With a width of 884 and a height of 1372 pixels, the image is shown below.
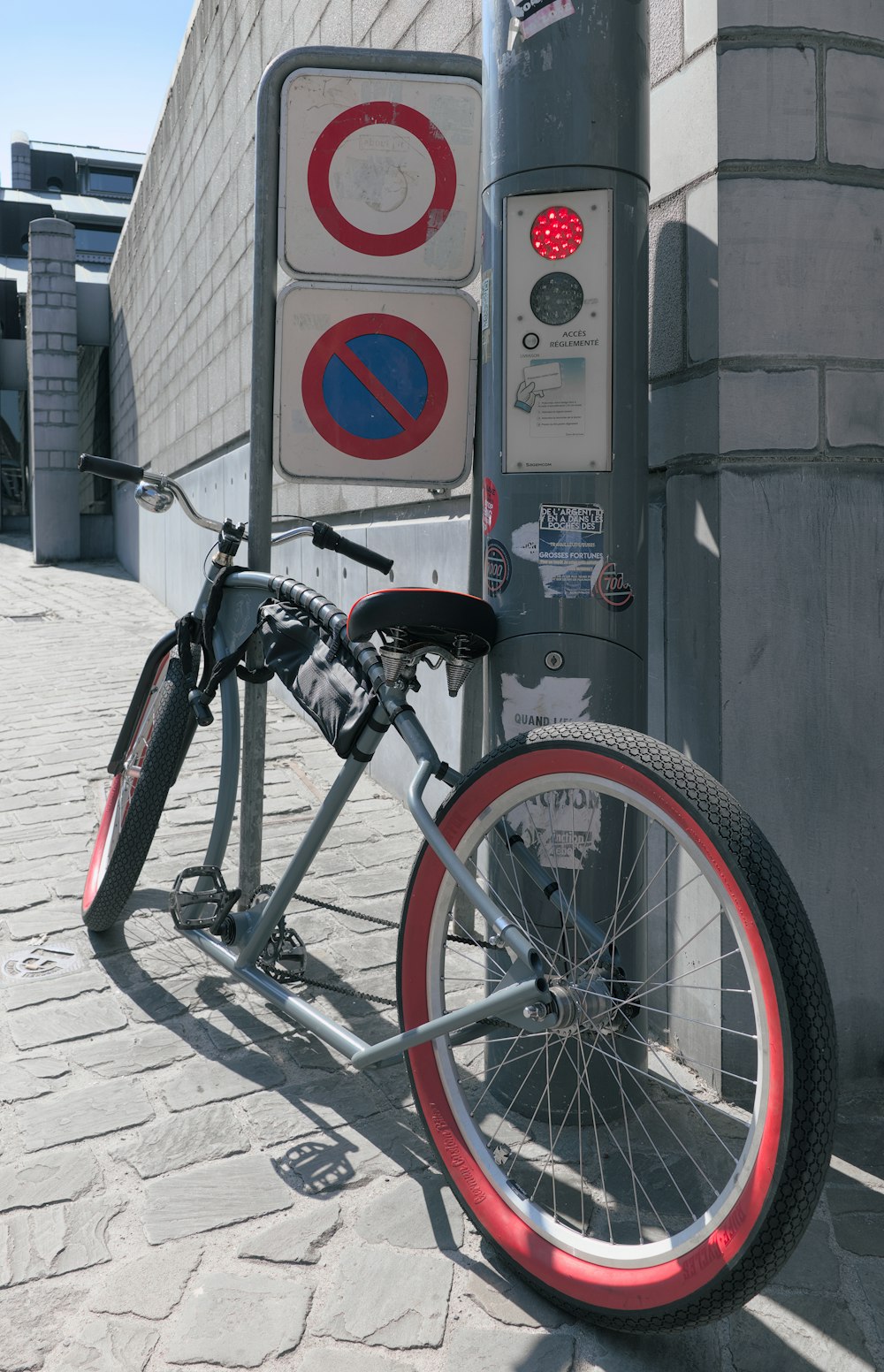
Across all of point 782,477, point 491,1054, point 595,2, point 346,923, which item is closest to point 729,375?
point 782,477

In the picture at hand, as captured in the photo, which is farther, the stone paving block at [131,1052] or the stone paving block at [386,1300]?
the stone paving block at [131,1052]

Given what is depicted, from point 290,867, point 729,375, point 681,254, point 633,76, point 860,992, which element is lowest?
point 860,992

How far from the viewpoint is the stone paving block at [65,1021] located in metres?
2.92

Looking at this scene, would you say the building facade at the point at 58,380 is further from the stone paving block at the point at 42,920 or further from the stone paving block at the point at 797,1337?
the stone paving block at the point at 797,1337

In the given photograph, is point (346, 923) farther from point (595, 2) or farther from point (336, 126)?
point (595, 2)

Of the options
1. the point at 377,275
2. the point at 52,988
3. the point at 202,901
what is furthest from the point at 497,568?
the point at 52,988

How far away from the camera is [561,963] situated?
2.33m

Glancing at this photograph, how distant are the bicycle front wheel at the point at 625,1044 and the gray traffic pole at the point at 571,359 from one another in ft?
0.23

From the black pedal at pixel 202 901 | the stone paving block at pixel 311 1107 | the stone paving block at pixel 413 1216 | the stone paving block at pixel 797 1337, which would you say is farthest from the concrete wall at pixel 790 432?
the black pedal at pixel 202 901

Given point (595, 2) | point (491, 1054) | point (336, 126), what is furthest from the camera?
point (336, 126)

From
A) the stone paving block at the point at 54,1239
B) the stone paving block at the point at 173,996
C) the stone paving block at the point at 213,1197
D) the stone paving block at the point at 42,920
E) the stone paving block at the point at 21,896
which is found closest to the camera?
the stone paving block at the point at 54,1239

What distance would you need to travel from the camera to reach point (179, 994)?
315 centimetres

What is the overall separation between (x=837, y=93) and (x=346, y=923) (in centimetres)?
260

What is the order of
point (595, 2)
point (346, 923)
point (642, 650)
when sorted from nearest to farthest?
point (595, 2), point (642, 650), point (346, 923)
